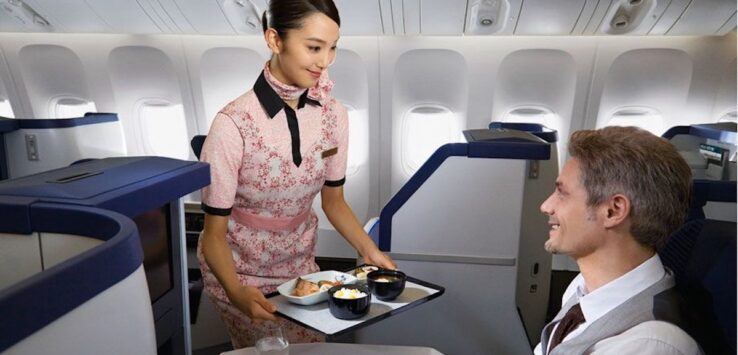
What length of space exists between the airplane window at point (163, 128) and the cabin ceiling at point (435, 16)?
125 centimetres

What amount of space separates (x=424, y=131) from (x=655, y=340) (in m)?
4.44

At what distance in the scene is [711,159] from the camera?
3.74m

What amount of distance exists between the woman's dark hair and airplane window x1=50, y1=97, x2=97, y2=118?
529cm

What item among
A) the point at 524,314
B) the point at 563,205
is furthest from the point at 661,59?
the point at 563,205

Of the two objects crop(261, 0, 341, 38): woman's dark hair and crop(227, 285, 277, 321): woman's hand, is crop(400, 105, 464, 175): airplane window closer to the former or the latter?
crop(261, 0, 341, 38): woman's dark hair

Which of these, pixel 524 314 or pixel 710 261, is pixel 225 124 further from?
pixel 524 314

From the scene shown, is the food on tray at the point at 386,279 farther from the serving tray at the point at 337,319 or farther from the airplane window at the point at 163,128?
the airplane window at the point at 163,128

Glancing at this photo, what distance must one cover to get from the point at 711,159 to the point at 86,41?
19.1 ft

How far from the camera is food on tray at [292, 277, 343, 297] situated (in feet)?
5.41

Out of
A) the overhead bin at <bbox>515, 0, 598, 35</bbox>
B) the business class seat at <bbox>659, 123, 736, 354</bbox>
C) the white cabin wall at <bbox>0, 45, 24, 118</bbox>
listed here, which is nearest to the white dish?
the business class seat at <bbox>659, 123, 736, 354</bbox>

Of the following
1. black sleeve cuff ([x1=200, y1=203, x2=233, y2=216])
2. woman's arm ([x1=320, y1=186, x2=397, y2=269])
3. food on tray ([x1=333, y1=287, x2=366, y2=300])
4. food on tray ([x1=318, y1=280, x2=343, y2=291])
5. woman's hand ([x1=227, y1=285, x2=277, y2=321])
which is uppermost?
A: black sleeve cuff ([x1=200, y1=203, x2=233, y2=216])

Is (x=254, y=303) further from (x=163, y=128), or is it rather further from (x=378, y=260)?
(x=163, y=128)

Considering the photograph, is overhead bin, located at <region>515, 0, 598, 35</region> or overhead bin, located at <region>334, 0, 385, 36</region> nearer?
overhead bin, located at <region>515, 0, 598, 35</region>

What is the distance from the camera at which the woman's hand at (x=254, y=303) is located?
63.6 inches
